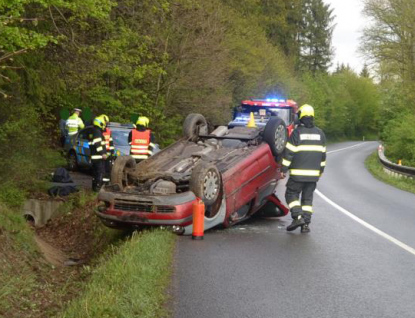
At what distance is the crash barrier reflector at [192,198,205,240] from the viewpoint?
8.10m

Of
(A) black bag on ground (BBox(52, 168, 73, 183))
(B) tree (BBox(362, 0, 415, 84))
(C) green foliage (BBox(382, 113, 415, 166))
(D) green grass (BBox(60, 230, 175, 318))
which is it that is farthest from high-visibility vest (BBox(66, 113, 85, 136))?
(B) tree (BBox(362, 0, 415, 84))

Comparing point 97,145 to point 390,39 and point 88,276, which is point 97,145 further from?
point 390,39

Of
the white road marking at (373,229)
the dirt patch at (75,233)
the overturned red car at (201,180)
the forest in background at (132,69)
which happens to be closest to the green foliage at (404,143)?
the forest in background at (132,69)

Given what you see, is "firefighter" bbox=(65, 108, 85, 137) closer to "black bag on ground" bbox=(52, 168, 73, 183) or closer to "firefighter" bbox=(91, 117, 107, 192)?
"black bag on ground" bbox=(52, 168, 73, 183)

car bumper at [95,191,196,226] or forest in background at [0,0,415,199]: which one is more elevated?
forest in background at [0,0,415,199]

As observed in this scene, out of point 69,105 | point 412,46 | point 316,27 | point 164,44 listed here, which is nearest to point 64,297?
point 69,105

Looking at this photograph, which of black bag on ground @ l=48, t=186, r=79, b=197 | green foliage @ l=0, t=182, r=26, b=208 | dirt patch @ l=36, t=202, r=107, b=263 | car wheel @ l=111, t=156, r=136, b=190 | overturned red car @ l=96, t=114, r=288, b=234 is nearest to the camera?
overturned red car @ l=96, t=114, r=288, b=234

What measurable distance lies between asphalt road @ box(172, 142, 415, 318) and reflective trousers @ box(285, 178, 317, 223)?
342mm

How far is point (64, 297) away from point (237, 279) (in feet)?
7.59

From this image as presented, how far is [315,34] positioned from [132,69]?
5665 centimetres

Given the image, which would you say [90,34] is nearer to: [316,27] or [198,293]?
[198,293]

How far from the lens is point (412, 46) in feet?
140

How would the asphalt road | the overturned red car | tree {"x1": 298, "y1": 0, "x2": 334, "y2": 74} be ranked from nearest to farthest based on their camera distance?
1. the asphalt road
2. the overturned red car
3. tree {"x1": 298, "y1": 0, "x2": 334, "y2": 74}

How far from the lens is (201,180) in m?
8.24
